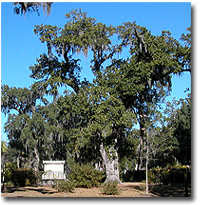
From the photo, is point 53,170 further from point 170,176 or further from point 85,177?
point 170,176

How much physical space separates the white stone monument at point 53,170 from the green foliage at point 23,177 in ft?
3.79

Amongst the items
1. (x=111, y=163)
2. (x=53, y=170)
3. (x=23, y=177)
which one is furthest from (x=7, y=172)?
(x=111, y=163)

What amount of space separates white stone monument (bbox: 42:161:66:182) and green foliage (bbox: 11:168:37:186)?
3.79 feet

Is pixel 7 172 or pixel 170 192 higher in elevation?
pixel 7 172

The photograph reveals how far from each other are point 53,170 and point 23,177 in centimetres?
198

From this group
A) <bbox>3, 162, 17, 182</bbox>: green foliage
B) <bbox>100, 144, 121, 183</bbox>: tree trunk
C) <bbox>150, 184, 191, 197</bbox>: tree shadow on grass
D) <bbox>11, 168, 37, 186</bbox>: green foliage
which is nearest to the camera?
<bbox>150, 184, 191, 197</bbox>: tree shadow on grass

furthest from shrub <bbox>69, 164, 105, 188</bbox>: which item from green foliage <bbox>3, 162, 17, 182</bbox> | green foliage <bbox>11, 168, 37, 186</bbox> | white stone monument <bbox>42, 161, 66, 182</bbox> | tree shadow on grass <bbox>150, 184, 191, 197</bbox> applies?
tree shadow on grass <bbox>150, 184, 191, 197</bbox>

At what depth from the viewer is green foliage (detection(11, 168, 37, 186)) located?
62.6 ft

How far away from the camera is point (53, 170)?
19.3 meters

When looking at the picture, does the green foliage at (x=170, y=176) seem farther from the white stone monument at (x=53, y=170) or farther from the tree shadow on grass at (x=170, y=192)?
the white stone monument at (x=53, y=170)

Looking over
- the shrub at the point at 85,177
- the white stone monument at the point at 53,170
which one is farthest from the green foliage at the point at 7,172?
the shrub at the point at 85,177

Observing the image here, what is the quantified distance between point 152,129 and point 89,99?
18.6 ft

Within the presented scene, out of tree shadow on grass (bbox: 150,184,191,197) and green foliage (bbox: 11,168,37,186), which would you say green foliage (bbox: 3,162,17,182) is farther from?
tree shadow on grass (bbox: 150,184,191,197)

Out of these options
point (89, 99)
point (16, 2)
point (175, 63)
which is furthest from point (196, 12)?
point (89, 99)
